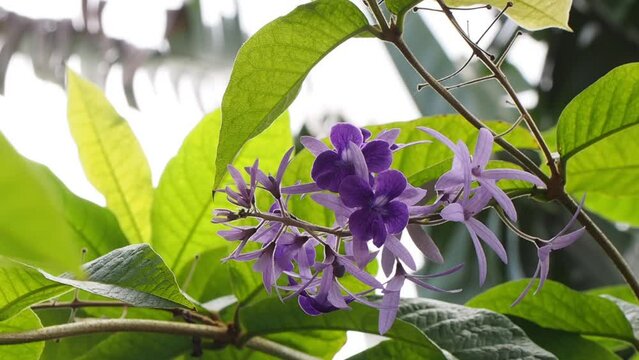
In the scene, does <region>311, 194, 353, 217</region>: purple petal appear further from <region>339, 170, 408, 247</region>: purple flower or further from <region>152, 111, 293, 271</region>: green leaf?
<region>152, 111, 293, 271</region>: green leaf

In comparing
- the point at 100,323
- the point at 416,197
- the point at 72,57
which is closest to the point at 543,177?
the point at 416,197

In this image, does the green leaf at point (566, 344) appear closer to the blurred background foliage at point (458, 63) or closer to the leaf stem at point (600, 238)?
the leaf stem at point (600, 238)

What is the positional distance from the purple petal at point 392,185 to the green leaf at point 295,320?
103 mm

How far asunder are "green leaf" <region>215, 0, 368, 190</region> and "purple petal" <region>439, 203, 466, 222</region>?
0.08m

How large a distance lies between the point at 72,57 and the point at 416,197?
9.24 feet

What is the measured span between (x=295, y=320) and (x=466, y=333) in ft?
0.27

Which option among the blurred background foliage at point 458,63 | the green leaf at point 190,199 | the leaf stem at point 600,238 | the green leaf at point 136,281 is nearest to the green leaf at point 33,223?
the green leaf at point 136,281

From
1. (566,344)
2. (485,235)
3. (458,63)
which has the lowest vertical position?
(458,63)

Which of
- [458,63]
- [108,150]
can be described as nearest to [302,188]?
[108,150]

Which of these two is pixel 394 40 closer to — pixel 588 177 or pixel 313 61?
pixel 313 61

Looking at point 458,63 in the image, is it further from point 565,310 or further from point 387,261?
point 387,261

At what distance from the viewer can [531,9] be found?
35 centimetres

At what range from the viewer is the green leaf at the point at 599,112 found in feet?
1.26

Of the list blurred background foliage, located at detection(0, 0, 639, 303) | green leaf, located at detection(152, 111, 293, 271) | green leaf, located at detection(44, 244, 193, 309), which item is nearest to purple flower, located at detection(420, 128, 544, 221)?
green leaf, located at detection(44, 244, 193, 309)
